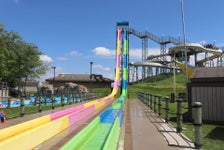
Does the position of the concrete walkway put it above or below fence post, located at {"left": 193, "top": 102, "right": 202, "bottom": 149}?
below

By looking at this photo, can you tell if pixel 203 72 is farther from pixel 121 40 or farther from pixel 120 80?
pixel 121 40

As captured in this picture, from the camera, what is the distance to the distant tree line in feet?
174

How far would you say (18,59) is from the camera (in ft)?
182

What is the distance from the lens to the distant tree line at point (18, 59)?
53.1 meters

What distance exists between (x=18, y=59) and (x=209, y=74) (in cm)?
4409

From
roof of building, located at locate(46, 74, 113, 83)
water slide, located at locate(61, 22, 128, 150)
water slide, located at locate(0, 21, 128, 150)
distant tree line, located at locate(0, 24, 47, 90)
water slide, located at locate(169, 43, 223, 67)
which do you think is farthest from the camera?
roof of building, located at locate(46, 74, 113, 83)

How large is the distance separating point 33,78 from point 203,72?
46441 millimetres

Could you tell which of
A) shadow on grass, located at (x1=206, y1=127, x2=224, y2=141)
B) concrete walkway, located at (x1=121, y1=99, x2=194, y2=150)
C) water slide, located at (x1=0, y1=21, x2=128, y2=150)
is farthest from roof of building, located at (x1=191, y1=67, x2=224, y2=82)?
concrete walkway, located at (x1=121, y1=99, x2=194, y2=150)

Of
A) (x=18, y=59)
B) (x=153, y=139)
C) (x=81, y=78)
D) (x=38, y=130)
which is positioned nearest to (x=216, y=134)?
(x=153, y=139)

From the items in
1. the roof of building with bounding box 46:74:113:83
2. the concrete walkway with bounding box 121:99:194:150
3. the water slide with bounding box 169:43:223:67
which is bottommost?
the concrete walkway with bounding box 121:99:194:150

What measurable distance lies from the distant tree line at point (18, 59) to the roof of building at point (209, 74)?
39.5 meters

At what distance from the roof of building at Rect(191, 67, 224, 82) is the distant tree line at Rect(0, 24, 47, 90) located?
39499 millimetres

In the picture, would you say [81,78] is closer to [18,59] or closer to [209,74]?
[18,59]

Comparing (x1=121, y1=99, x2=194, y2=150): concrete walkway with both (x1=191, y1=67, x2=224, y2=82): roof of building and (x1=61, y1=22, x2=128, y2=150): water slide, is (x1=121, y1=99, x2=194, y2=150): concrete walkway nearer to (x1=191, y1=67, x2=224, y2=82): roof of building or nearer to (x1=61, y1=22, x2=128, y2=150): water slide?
(x1=61, y1=22, x2=128, y2=150): water slide
